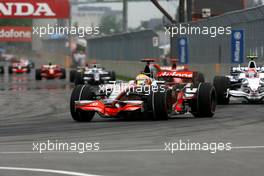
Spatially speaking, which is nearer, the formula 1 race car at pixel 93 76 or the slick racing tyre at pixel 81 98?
the slick racing tyre at pixel 81 98

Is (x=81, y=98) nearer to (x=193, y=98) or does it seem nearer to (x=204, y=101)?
(x=193, y=98)

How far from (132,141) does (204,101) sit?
4.96 m

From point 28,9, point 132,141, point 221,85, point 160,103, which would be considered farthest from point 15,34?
point 132,141

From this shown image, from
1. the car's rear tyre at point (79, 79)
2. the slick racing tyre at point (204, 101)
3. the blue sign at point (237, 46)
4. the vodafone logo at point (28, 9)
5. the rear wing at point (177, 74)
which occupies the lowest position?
the car's rear tyre at point (79, 79)

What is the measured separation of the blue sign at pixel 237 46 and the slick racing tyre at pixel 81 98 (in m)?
13.7

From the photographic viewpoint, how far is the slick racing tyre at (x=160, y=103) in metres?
17.2

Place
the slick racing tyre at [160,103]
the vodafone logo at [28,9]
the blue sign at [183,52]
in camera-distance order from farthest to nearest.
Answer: the vodafone logo at [28,9] < the blue sign at [183,52] < the slick racing tyre at [160,103]

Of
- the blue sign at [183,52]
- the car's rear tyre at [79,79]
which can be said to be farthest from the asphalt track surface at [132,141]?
the blue sign at [183,52]

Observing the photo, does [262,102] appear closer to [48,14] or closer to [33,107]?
[33,107]

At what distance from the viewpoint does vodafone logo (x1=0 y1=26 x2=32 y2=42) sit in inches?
2859

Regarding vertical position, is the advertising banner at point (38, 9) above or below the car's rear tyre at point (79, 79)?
above

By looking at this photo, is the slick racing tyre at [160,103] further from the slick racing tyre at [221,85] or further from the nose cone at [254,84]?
the nose cone at [254,84]

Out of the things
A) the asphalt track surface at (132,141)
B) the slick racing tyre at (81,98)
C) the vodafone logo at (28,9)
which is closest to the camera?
the asphalt track surface at (132,141)

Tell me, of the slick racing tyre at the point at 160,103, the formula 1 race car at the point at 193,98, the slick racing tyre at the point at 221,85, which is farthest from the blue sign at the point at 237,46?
the slick racing tyre at the point at 160,103
